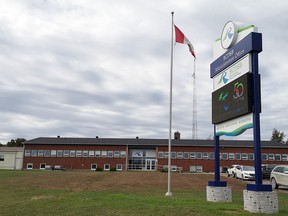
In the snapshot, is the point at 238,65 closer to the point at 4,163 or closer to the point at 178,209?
the point at 178,209

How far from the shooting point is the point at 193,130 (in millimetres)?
75438

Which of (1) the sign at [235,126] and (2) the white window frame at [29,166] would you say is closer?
(1) the sign at [235,126]

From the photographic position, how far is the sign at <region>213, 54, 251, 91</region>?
12.2 metres

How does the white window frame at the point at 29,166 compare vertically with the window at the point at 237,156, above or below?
below

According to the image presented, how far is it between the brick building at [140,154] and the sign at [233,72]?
50762mm

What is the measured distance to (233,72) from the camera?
13.3 m

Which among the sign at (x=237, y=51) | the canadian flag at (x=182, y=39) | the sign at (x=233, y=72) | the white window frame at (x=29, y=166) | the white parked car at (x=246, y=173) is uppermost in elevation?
the canadian flag at (x=182, y=39)

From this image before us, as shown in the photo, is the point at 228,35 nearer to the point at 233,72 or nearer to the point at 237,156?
the point at 233,72

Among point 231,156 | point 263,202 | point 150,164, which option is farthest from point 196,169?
point 263,202

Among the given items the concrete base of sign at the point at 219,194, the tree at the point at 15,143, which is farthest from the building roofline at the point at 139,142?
the concrete base of sign at the point at 219,194

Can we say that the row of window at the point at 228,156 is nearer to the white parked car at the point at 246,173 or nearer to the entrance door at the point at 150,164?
the entrance door at the point at 150,164

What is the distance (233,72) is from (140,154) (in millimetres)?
56181

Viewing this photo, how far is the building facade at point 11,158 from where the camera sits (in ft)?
232

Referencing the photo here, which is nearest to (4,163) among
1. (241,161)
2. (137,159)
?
(137,159)
